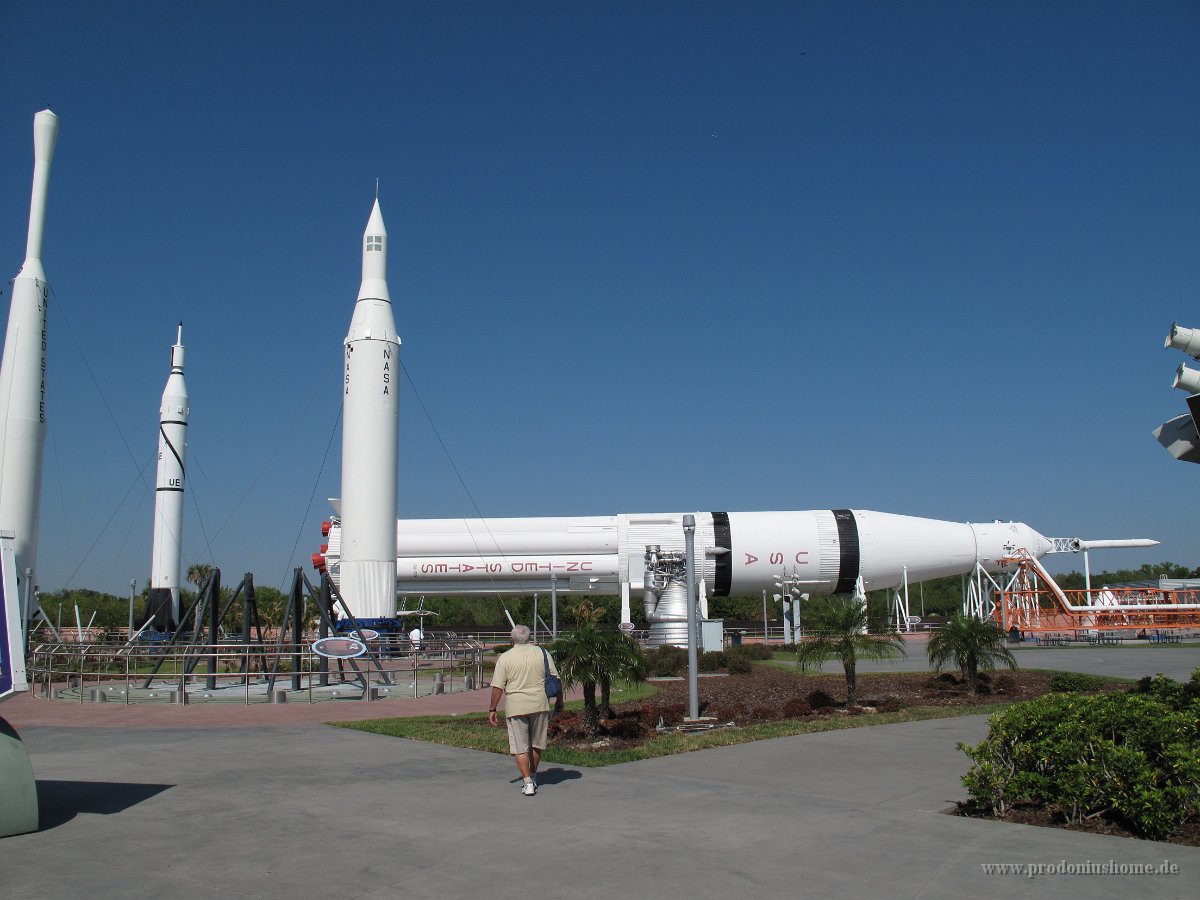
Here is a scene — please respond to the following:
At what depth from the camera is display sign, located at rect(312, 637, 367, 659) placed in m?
19.4

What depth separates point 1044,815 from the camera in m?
6.95

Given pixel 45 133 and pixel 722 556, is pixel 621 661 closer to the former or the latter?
pixel 45 133

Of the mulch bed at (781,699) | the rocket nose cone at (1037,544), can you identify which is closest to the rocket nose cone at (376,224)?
the mulch bed at (781,699)

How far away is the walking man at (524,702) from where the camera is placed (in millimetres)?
8383

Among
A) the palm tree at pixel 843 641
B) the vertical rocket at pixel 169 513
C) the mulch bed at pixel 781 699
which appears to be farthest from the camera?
the vertical rocket at pixel 169 513

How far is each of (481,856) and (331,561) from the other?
38334mm

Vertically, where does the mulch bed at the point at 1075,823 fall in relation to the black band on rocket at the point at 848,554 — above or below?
below

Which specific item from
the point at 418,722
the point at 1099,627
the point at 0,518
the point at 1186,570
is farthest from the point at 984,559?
the point at 1186,570

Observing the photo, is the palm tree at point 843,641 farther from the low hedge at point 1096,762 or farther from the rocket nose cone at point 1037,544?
the rocket nose cone at point 1037,544

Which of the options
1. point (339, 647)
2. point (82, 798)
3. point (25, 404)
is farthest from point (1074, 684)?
point (25, 404)

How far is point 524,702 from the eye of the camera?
8.46 meters

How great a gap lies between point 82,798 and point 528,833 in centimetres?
409

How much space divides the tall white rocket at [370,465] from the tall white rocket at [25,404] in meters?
8.23

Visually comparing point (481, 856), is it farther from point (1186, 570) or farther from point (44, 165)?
point (1186, 570)
